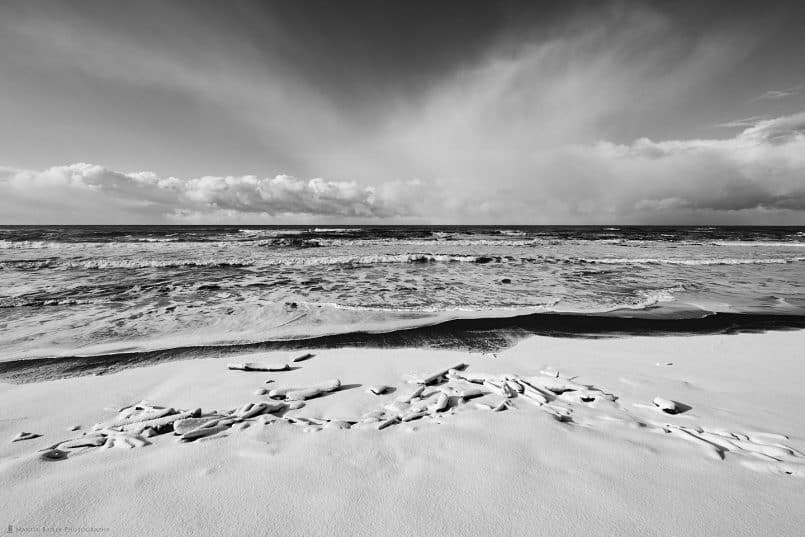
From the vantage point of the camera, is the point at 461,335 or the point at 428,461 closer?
the point at 428,461

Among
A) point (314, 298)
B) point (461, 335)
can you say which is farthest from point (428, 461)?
point (314, 298)

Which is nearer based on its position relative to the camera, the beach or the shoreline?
the beach

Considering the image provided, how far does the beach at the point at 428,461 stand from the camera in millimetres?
1824

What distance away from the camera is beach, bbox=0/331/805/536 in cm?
182

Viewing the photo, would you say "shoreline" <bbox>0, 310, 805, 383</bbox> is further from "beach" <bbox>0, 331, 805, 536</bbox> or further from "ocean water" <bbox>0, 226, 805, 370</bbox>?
"beach" <bbox>0, 331, 805, 536</bbox>

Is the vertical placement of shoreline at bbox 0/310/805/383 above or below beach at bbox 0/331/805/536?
below

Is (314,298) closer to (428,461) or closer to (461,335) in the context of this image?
(461,335)

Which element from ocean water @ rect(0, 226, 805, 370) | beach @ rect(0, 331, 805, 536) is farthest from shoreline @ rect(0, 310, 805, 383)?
beach @ rect(0, 331, 805, 536)

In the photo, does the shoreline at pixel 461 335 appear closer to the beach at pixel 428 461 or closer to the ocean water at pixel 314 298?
the ocean water at pixel 314 298

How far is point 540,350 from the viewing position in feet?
18.5

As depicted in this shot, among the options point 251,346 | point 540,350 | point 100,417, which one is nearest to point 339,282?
point 251,346

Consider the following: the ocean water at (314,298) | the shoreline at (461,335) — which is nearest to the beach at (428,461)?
the shoreline at (461,335)

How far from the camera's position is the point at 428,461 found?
7.77 feet

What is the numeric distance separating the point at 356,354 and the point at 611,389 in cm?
364
